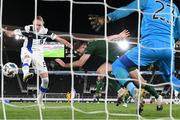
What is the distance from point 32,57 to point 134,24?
420 inches

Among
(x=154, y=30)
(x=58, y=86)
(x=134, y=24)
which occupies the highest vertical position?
(x=134, y=24)

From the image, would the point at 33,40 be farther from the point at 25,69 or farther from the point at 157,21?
the point at 157,21

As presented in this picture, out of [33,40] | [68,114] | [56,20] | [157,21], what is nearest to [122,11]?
[157,21]

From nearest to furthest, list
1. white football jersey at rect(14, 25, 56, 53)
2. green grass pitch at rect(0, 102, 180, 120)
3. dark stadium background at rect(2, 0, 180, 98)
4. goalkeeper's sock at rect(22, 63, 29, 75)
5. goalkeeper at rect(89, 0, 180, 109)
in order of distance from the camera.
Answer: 1. goalkeeper at rect(89, 0, 180, 109)
2. green grass pitch at rect(0, 102, 180, 120)
3. white football jersey at rect(14, 25, 56, 53)
4. goalkeeper's sock at rect(22, 63, 29, 75)
5. dark stadium background at rect(2, 0, 180, 98)

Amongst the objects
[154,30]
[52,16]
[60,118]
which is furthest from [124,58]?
[52,16]

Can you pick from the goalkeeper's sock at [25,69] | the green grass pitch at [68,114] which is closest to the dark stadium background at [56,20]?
the goalkeeper's sock at [25,69]

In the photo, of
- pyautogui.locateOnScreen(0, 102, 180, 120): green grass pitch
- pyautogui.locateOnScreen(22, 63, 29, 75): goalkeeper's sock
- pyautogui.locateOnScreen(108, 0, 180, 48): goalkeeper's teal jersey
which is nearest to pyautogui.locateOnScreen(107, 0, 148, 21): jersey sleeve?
pyautogui.locateOnScreen(108, 0, 180, 48): goalkeeper's teal jersey

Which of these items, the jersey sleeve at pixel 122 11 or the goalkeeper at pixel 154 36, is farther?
the goalkeeper at pixel 154 36

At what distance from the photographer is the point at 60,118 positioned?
16.5ft

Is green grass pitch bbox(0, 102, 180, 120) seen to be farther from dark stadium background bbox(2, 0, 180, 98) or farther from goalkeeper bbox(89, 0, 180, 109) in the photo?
dark stadium background bbox(2, 0, 180, 98)

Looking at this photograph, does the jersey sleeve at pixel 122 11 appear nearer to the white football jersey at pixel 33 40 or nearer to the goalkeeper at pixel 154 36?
the goalkeeper at pixel 154 36

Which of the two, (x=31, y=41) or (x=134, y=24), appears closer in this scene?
(x=31, y=41)

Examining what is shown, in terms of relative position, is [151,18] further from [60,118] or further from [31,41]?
[31,41]

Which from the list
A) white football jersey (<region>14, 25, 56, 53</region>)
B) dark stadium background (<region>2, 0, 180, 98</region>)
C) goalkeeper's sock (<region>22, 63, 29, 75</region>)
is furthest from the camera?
dark stadium background (<region>2, 0, 180, 98</region>)
